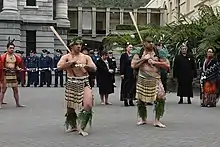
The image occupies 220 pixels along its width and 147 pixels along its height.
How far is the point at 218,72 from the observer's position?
1631 cm

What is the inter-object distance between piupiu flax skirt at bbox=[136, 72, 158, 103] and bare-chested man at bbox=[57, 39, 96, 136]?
1.40 meters

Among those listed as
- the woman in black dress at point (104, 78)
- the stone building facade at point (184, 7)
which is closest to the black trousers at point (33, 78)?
the woman in black dress at point (104, 78)

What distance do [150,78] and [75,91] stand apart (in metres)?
1.80

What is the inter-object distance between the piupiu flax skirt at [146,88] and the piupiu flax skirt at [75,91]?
58.3 inches

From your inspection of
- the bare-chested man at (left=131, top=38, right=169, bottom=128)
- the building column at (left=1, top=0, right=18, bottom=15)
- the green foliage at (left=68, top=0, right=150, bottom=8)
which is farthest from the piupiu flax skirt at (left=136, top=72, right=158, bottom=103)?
the green foliage at (left=68, top=0, right=150, bottom=8)

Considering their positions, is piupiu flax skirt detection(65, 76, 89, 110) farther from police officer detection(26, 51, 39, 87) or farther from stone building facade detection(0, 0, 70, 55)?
stone building facade detection(0, 0, 70, 55)

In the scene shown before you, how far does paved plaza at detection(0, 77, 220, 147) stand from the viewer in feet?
30.4

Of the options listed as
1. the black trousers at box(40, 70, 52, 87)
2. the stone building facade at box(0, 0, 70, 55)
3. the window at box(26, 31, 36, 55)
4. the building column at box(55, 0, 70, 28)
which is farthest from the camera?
the building column at box(55, 0, 70, 28)

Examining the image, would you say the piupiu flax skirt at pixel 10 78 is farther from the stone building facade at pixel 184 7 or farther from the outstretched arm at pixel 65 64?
the stone building facade at pixel 184 7

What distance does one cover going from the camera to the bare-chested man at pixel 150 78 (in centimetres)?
1107

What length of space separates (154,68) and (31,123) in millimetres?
2980

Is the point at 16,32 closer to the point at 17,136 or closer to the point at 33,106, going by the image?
the point at 33,106

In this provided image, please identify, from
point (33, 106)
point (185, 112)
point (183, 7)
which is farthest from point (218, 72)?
point (183, 7)

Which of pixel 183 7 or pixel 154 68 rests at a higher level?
pixel 183 7
